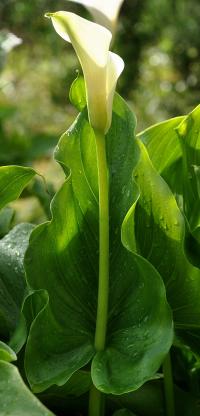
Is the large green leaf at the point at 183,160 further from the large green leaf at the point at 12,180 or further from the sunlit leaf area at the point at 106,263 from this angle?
the large green leaf at the point at 12,180

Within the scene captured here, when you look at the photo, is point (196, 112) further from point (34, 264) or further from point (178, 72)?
point (178, 72)

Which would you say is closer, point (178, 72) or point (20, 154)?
point (20, 154)

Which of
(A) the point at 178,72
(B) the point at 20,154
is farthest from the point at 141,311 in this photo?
(A) the point at 178,72

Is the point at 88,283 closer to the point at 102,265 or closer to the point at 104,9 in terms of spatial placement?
the point at 102,265

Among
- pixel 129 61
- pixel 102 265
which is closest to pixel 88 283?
pixel 102 265

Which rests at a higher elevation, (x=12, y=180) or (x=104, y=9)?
(x=104, y=9)

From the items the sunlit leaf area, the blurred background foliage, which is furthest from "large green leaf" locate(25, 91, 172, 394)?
the blurred background foliage
